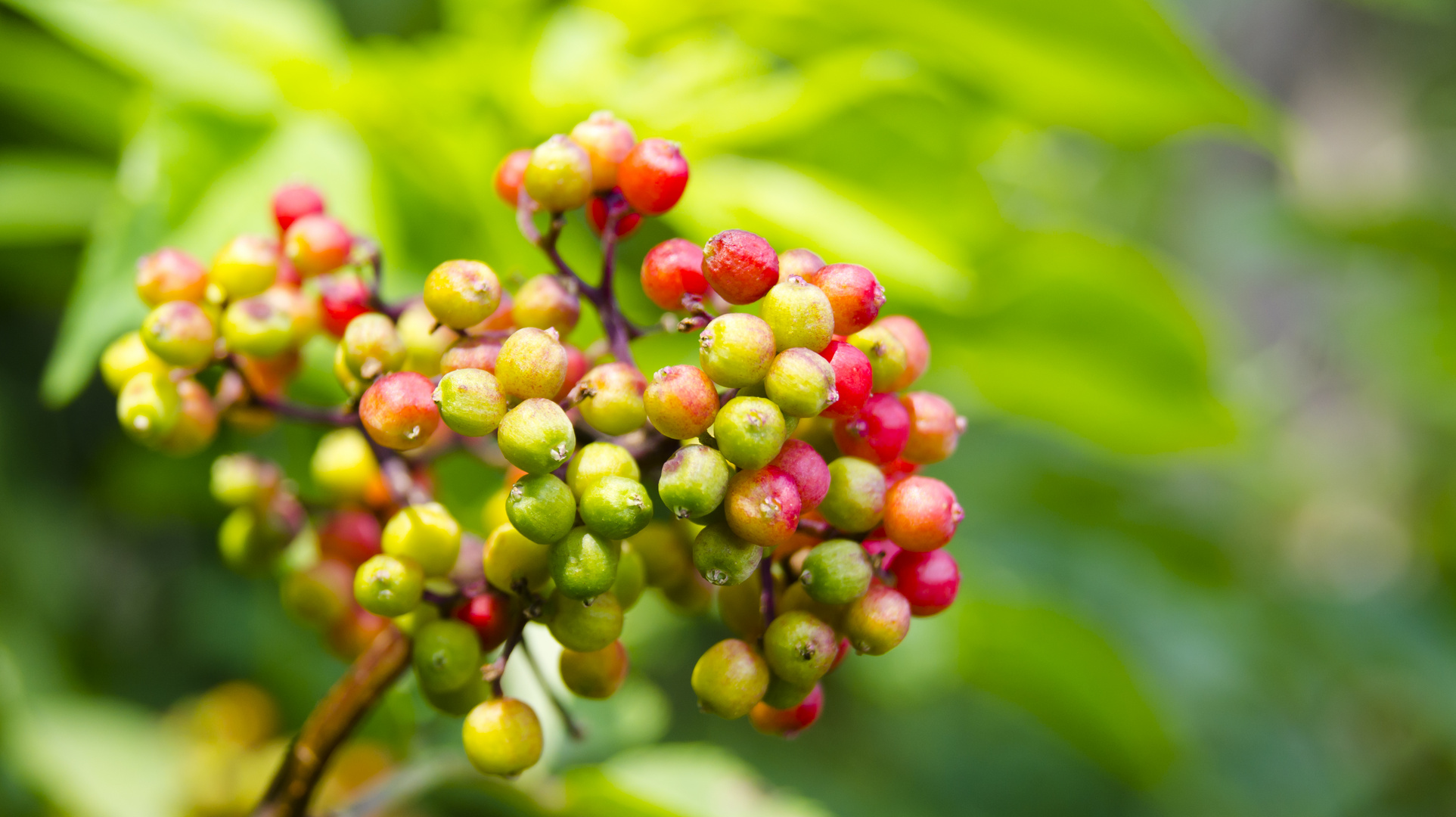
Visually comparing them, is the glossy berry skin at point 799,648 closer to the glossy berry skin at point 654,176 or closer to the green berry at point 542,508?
the green berry at point 542,508

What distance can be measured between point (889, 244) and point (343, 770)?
2.69ft

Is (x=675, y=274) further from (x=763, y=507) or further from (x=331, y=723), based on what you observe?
(x=331, y=723)

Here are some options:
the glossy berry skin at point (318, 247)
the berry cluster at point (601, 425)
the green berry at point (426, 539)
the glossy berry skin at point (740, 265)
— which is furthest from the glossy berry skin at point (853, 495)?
the glossy berry skin at point (318, 247)

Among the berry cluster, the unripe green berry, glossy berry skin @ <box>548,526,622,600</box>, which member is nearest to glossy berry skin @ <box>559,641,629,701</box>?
the berry cluster

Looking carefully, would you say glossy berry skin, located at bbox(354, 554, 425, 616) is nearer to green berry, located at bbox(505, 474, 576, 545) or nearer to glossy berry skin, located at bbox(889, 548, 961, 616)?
green berry, located at bbox(505, 474, 576, 545)

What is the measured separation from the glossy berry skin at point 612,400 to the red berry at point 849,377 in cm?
10

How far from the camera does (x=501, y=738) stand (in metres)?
0.56

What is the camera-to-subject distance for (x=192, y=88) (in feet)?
3.01

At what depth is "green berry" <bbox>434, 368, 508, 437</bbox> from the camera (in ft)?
1.67

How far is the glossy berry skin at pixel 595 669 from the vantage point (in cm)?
61

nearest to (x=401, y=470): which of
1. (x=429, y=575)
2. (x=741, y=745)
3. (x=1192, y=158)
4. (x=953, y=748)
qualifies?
(x=429, y=575)

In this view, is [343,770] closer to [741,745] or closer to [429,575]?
[429,575]

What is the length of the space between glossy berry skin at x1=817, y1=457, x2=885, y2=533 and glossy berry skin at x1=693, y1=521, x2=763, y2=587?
6cm

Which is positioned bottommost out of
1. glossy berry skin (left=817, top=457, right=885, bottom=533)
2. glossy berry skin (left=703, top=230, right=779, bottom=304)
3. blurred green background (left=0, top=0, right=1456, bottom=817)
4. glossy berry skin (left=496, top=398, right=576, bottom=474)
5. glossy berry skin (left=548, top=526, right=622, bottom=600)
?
blurred green background (left=0, top=0, right=1456, bottom=817)
